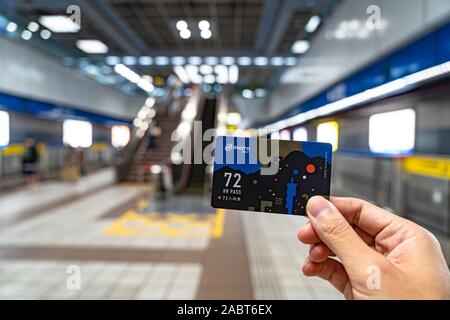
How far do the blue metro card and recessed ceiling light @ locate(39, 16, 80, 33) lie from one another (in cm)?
89

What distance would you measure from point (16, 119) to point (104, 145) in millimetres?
7954

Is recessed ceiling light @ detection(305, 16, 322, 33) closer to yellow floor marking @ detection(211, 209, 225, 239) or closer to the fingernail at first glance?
yellow floor marking @ detection(211, 209, 225, 239)

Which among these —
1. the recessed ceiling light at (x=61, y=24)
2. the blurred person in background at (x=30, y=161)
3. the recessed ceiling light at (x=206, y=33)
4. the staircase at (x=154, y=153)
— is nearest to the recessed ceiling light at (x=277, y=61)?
the recessed ceiling light at (x=61, y=24)

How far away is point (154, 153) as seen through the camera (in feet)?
39.9

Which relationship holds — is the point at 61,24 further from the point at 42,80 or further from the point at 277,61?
the point at 42,80

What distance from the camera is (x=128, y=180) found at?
11.3 m

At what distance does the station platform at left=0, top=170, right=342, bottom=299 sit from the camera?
121 inches

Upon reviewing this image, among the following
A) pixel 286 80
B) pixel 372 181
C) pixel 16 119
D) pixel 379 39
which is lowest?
pixel 372 181

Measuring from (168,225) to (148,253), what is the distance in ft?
4.57

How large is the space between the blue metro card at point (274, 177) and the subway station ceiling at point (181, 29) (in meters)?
0.62

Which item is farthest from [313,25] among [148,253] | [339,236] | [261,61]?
[339,236]
